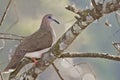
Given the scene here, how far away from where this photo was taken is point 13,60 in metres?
2.72

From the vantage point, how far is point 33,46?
2.95 m

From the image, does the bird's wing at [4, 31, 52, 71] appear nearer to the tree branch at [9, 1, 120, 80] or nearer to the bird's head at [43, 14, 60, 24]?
the bird's head at [43, 14, 60, 24]

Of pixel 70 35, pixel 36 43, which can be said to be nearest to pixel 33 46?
pixel 36 43

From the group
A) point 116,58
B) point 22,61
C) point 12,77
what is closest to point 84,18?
point 116,58

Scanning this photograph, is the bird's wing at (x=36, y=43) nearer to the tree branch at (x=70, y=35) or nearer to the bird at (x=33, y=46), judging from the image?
the bird at (x=33, y=46)

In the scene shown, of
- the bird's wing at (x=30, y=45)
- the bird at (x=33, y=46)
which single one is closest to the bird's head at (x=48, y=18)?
the bird at (x=33, y=46)

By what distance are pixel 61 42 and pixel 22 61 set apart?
80 centimetres

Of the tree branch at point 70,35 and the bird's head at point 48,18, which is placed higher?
the tree branch at point 70,35

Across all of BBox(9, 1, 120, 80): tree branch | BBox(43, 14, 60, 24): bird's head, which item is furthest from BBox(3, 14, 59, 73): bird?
BBox(9, 1, 120, 80): tree branch

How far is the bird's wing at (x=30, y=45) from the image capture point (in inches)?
107

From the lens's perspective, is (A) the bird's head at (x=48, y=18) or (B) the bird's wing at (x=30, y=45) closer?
(B) the bird's wing at (x=30, y=45)

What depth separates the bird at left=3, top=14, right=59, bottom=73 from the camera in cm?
273

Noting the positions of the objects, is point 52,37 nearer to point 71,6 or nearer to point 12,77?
point 12,77

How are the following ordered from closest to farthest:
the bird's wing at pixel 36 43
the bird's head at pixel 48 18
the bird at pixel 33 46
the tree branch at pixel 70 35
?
the tree branch at pixel 70 35 → the bird at pixel 33 46 → the bird's wing at pixel 36 43 → the bird's head at pixel 48 18
